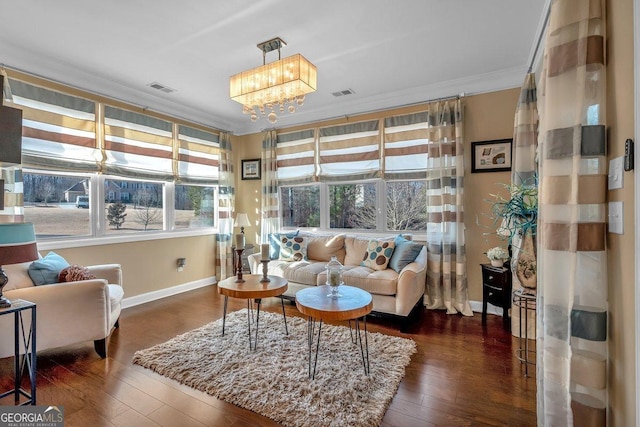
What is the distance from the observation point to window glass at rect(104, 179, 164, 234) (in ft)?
12.4

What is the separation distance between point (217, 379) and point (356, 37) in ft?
9.73

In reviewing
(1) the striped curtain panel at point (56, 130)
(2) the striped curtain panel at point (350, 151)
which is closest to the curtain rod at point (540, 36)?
(2) the striped curtain panel at point (350, 151)

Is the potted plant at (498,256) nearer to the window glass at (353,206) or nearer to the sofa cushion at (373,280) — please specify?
the sofa cushion at (373,280)

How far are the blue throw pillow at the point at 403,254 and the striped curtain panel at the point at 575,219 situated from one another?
79.6 inches

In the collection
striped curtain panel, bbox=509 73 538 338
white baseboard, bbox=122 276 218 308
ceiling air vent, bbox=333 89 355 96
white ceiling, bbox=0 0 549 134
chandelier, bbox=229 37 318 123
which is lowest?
white baseboard, bbox=122 276 218 308

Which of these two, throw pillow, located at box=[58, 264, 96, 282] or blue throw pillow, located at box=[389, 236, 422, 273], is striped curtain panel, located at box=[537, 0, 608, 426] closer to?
blue throw pillow, located at box=[389, 236, 422, 273]

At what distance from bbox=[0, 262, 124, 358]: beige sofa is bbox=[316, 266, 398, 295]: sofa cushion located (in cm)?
211

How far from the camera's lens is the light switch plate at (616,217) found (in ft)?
3.80

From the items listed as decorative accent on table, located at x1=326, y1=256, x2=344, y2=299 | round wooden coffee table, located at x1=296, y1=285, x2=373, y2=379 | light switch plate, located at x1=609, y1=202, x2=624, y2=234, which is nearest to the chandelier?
decorative accent on table, located at x1=326, y1=256, x2=344, y2=299

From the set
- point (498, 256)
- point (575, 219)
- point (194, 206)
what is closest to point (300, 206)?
point (194, 206)

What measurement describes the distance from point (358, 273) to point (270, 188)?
2.31 metres

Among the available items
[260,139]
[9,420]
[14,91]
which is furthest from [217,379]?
[260,139]

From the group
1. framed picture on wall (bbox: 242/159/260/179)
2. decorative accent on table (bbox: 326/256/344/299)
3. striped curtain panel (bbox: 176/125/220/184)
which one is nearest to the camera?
decorative accent on table (bbox: 326/256/344/299)

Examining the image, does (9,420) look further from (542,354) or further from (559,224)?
(559,224)
